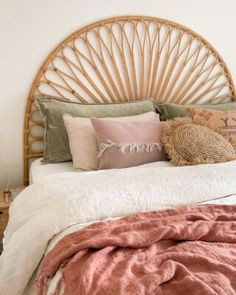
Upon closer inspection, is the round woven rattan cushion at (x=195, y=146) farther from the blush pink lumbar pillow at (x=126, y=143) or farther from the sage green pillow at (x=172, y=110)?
the sage green pillow at (x=172, y=110)

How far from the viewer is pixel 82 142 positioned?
205 centimetres

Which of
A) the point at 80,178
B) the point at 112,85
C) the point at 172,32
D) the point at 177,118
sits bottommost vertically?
the point at 80,178

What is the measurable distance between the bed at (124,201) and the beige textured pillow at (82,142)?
0.11m

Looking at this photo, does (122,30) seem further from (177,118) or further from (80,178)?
(80,178)

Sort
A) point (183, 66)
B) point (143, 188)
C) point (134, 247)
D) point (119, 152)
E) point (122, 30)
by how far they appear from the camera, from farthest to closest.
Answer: point (183, 66)
point (122, 30)
point (119, 152)
point (143, 188)
point (134, 247)

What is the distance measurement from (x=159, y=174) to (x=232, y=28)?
1.61 meters

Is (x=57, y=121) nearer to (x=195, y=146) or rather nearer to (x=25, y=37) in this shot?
(x=25, y=37)

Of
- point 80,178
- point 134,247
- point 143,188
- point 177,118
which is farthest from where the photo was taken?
point 177,118

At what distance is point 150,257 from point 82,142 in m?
1.08

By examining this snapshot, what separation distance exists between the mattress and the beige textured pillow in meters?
0.09

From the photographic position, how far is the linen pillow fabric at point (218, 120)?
7.20 feet

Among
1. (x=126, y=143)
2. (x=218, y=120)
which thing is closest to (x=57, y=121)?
(x=126, y=143)

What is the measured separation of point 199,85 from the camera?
105 inches

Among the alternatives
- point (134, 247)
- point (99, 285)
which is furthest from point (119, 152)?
point (99, 285)
